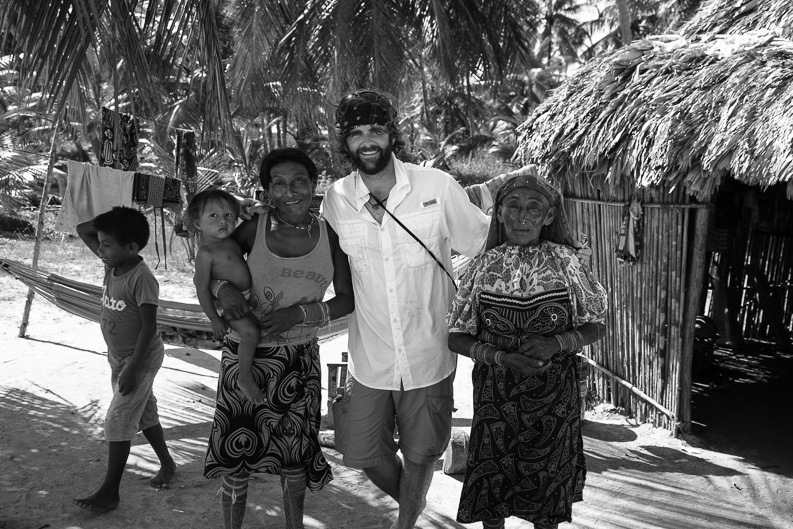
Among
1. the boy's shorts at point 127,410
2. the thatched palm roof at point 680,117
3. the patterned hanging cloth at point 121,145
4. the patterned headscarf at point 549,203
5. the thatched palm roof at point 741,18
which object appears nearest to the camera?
the patterned headscarf at point 549,203

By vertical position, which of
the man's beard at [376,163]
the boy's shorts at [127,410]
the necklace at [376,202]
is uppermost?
the man's beard at [376,163]

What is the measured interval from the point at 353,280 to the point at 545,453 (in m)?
0.95

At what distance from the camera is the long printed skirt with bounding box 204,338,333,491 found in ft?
9.05

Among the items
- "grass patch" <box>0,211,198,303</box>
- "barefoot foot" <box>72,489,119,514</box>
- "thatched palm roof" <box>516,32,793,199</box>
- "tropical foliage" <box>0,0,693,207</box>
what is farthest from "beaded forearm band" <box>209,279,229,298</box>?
"grass patch" <box>0,211,198,303</box>

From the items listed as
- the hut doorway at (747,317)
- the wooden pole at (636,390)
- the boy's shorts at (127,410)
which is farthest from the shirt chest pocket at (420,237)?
the hut doorway at (747,317)

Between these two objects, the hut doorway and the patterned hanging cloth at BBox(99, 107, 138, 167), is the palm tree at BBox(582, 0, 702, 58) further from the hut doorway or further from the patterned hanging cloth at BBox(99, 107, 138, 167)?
the patterned hanging cloth at BBox(99, 107, 138, 167)

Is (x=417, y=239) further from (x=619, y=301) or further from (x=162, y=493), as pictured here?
(x=619, y=301)

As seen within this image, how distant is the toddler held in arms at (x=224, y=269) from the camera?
269cm

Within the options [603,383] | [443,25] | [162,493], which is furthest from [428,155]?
[162,493]

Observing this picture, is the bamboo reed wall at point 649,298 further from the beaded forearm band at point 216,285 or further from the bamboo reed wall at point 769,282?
the beaded forearm band at point 216,285

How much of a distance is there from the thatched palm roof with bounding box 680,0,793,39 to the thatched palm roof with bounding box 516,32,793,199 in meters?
0.48

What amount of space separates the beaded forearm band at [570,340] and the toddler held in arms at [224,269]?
1059 millimetres

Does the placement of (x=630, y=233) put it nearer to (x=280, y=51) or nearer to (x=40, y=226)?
(x=40, y=226)

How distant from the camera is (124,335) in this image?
336 centimetres
